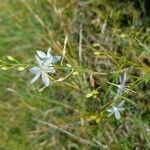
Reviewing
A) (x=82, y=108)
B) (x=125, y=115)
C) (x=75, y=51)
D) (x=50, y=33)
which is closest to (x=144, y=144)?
(x=125, y=115)

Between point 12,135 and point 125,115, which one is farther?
point 12,135

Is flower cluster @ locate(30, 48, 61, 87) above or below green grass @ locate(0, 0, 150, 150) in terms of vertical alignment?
above

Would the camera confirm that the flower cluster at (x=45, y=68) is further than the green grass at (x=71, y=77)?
No

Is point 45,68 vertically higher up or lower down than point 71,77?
higher up

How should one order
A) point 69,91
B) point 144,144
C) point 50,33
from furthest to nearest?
point 50,33 < point 69,91 < point 144,144

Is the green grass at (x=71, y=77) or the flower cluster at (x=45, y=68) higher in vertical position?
the flower cluster at (x=45, y=68)

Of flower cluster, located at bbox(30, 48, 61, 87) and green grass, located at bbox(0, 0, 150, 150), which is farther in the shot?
green grass, located at bbox(0, 0, 150, 150)

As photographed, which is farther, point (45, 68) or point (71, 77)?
point (71, 77)

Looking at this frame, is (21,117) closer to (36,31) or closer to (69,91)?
(69,91)
